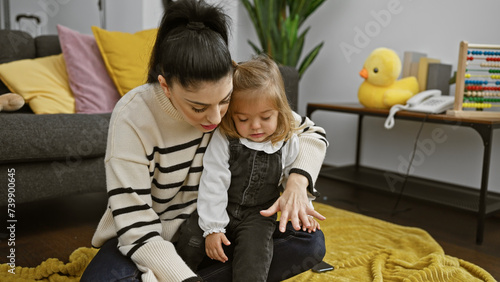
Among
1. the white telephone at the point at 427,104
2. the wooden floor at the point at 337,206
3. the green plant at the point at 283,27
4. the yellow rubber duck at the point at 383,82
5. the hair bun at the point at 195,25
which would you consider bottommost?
the wooden floor at the point at 337,206

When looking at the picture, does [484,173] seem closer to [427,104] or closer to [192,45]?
[427,104]

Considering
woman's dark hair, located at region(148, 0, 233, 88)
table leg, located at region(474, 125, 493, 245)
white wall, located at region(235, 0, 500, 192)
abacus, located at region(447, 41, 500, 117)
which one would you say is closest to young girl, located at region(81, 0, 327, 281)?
woman's dark hair, located at region(148, 0, 233, 88)

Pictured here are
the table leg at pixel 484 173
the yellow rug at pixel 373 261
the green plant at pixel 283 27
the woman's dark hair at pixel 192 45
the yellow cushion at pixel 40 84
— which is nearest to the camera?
the woman's dark hair at pixel 192 45

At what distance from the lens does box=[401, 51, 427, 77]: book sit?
2191 millimetres

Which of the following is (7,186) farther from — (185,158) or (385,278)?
(385,278)

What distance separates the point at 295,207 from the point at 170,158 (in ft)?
1.01

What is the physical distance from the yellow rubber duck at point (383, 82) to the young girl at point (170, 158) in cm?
118

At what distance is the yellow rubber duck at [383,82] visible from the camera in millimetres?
2082

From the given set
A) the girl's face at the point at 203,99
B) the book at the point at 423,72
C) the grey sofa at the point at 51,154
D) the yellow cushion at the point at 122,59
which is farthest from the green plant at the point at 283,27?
the girl's face at the point at 203,99

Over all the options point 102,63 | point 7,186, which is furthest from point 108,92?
point 7,186

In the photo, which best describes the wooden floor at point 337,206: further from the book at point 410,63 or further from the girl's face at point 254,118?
the girl's face at point 254,118

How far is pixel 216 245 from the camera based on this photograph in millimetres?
925

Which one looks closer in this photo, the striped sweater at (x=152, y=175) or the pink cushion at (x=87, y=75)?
the striped sweater at (x=152, y=175)

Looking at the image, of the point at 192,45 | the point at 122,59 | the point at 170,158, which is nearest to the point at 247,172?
the point at 170,158
